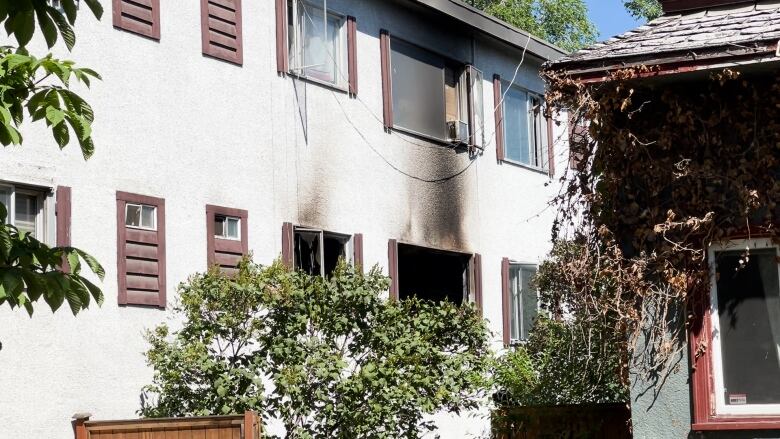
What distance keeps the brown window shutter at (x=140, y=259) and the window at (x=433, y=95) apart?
518 centimetres

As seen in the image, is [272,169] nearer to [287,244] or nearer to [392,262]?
[287,244]

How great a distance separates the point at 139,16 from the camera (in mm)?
15078

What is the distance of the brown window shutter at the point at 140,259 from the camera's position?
1441 cm

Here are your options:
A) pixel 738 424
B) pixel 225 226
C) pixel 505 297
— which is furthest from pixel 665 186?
pixel 505 297

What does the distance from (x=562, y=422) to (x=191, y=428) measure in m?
3.92

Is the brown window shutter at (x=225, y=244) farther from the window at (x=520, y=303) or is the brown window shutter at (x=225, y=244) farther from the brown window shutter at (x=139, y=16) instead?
the window at (x=520, y=303)

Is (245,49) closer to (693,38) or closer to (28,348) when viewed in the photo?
(28,348)

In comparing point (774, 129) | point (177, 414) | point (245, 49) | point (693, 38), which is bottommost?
point (177, 414)

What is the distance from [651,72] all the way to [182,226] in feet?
22.7

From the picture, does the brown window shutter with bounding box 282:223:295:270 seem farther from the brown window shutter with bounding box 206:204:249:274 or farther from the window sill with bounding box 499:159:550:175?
the window sill with bounding box 499:159:550:175

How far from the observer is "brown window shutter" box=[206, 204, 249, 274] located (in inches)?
616

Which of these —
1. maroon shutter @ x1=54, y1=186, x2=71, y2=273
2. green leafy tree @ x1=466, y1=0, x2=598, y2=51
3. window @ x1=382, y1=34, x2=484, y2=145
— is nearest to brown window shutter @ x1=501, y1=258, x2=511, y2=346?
window @ x1=382, y1=34, x2=484, y2=145

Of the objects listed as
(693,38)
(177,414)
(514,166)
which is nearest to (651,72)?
(693,38)

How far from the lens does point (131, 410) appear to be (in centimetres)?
1445
